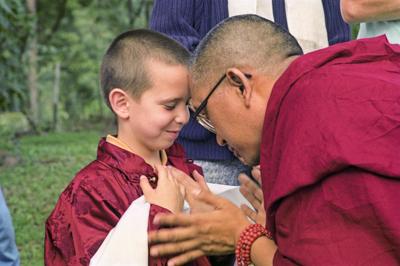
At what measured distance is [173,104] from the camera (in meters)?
2.69

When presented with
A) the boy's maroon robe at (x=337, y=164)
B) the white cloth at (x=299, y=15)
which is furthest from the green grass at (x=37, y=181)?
the boy's maroon robe at (x=337, y=164)

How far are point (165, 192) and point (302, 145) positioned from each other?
669 mm

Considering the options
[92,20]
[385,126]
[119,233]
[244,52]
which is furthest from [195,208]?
[92,20]

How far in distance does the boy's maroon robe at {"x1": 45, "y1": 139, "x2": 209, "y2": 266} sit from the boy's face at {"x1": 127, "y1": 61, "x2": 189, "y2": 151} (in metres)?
0.10

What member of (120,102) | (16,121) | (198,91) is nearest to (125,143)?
(120,102)

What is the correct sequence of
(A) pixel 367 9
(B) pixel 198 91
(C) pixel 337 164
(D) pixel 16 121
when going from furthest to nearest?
(D) pixel 16 121, (A) pixel 367 9, (B) pixel 198 91, (C) pixel 337 164

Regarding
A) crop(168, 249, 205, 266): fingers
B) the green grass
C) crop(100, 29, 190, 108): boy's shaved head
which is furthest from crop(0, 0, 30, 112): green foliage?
crop(168, 249, 205, 266): fingers

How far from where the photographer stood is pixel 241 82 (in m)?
2.28

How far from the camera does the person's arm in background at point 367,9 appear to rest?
9.37 feet

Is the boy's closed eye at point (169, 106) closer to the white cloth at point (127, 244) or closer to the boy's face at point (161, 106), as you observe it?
the boy's face at point (161, 106)

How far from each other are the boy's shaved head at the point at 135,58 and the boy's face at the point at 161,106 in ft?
0.08

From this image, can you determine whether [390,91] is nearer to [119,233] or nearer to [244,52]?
[244,52]

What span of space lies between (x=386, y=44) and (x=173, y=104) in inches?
32.6

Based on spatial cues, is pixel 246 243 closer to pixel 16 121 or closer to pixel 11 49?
pixel 11 49
